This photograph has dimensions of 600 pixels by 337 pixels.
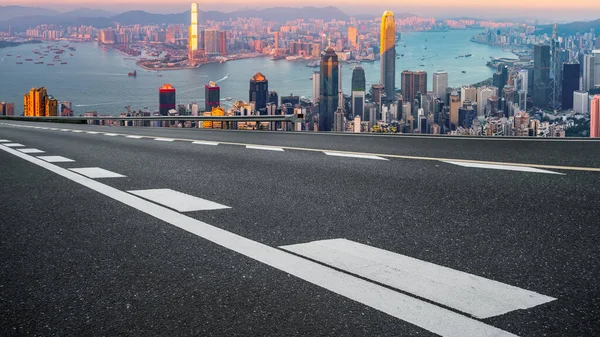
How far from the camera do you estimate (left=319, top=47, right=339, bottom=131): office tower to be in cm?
4706

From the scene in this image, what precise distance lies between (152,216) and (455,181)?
2.78 metres

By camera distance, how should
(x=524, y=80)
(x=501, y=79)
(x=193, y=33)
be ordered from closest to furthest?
(x=524, y=80)
(x=501, y=79)
(x=193, y=33)

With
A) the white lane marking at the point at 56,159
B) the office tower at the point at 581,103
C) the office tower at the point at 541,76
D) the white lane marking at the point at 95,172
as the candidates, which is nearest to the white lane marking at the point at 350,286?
the white lane marking at the point at 95,172

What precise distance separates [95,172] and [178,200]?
259 cm

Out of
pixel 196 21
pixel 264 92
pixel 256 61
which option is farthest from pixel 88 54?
pixel 264 92

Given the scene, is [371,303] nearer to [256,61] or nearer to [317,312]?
[317,312]

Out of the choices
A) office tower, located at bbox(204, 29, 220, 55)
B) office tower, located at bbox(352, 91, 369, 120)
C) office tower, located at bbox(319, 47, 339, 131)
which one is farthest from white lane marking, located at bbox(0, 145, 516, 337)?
office tower, located at bbox(204, 29, 220, 55)

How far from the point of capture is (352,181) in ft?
21.3

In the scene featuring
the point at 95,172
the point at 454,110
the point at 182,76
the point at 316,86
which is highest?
the point at 182,76

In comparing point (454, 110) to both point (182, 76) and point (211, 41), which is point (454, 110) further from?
point (211, 41)

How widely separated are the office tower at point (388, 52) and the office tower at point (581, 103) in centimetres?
2510

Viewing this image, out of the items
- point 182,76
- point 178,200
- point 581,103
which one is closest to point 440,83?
point 581,103

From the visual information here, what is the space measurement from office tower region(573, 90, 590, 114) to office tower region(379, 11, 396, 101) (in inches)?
988

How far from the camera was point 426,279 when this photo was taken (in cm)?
314
